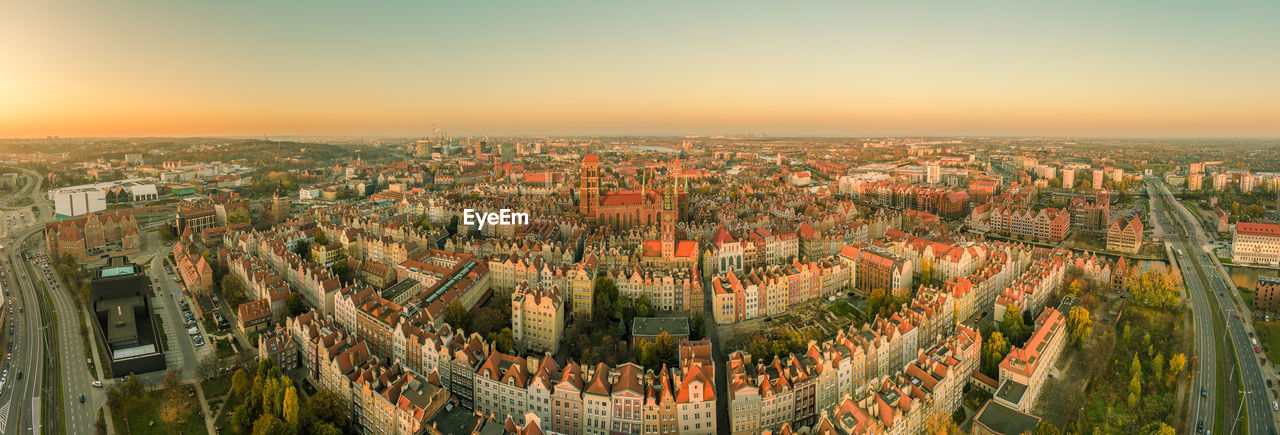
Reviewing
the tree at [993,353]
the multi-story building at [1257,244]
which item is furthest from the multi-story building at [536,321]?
the multi-story building at [1257,244]

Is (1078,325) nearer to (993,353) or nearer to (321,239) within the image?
(993,353)

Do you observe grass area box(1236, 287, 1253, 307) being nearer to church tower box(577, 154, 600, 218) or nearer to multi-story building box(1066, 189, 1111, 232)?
multi-story building box(1066, 189, 1111, 232)

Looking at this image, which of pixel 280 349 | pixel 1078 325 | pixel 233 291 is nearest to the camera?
pixel 280 349

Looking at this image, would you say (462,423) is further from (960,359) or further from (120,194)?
(120,194)

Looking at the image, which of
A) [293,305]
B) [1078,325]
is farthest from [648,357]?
[1078,325]

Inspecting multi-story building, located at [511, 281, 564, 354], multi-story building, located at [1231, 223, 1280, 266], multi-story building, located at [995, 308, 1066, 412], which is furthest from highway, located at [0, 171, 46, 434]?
multi-story building, located at [1231, 223, 1280, 266]

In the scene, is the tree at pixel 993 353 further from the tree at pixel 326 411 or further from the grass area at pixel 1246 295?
the tree at pixel 326 411
